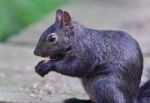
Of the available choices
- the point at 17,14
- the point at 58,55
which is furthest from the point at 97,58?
the point at 17,14

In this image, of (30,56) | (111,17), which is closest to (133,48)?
(30,56)

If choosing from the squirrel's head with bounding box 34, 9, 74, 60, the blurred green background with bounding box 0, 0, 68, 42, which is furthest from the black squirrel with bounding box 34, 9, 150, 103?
the blurred green background with bounding box 0, 0, 68, 42

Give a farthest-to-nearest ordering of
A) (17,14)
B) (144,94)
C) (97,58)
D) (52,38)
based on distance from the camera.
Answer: (17,14), (144,94), (52,38), (97,58)

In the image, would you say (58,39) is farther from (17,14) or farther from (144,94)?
(17,14)

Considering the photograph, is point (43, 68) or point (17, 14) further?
point (17, 14)

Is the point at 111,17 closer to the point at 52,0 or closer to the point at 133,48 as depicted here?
the point at 52,0

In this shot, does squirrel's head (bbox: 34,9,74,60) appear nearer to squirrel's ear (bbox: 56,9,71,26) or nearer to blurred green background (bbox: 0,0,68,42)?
squirrel's ear (bbox: 56,9,71,26)

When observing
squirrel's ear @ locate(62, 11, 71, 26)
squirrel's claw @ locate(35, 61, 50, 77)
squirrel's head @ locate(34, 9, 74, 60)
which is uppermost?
squirrel's ear @ locate(62, 11, 71, 26)
